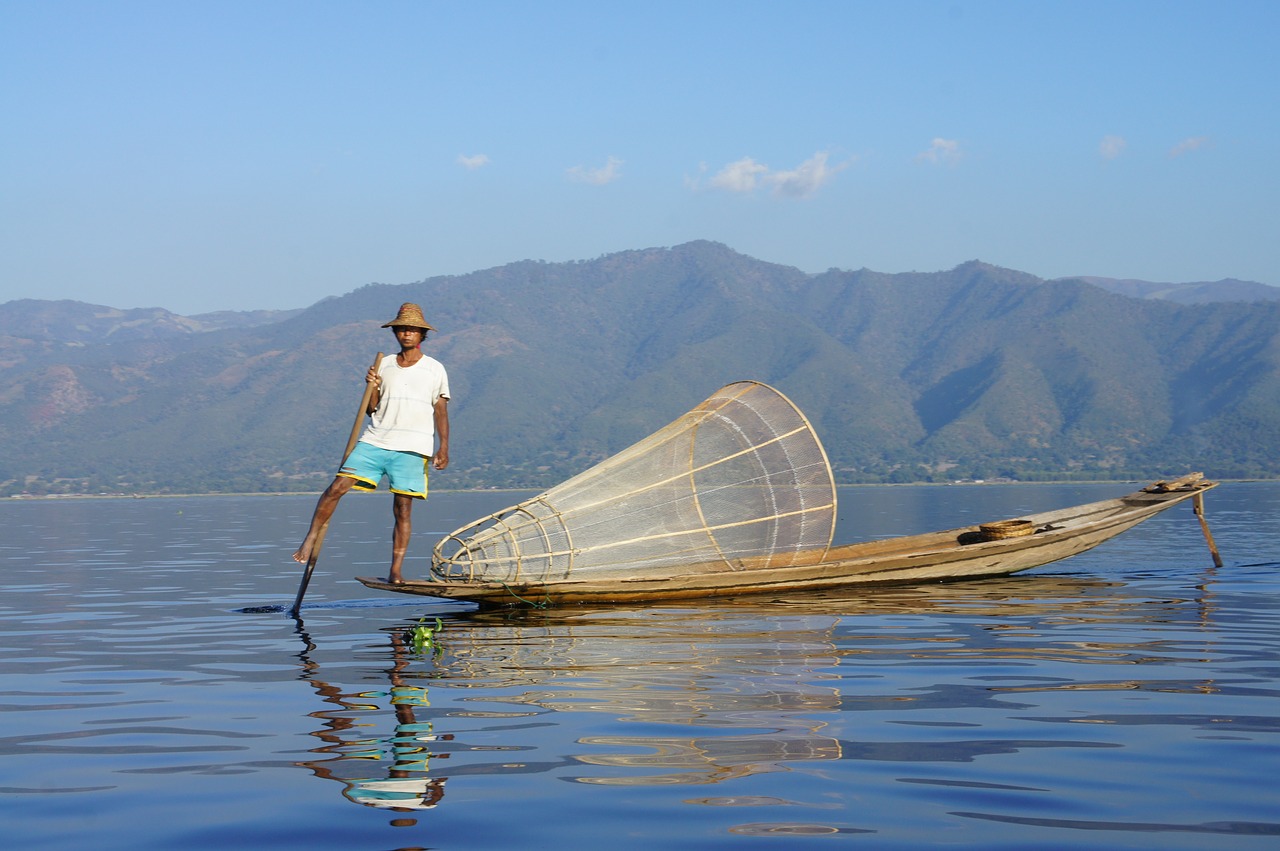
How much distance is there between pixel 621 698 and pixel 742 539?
8463 millimetres

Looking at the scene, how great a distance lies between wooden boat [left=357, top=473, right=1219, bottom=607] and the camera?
1454 centimetres

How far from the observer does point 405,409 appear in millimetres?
13883

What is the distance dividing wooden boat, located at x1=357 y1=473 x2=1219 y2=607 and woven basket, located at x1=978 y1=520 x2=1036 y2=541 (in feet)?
0.04

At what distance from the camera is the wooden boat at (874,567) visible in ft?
47.7

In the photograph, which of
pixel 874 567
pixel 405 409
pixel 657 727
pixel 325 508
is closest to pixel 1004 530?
pixel 874 567

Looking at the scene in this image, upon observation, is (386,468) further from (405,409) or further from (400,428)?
(405,409)

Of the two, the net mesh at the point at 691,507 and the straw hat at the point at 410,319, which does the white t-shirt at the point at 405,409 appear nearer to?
the straw hat at the point at 410,319

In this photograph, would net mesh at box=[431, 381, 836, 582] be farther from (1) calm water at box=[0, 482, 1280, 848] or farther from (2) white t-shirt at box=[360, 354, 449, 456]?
(2) white t-shirt at box=[360, 354, 449, 456]

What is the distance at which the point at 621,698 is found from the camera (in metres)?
8.77

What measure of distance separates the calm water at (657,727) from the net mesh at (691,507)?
3.36 feet

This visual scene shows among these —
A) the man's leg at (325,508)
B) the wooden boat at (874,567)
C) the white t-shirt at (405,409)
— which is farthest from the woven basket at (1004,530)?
the man's leg at (325,508)

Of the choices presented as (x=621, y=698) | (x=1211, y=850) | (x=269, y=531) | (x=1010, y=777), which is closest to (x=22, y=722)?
(x=621, y=698)

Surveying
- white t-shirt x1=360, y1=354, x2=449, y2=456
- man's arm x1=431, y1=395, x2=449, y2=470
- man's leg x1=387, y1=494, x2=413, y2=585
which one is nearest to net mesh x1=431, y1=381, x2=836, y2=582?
man's leg x1=387, y1=494, x2=413, y2=585

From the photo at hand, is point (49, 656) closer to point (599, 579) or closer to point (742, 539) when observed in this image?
point (599, 579)
